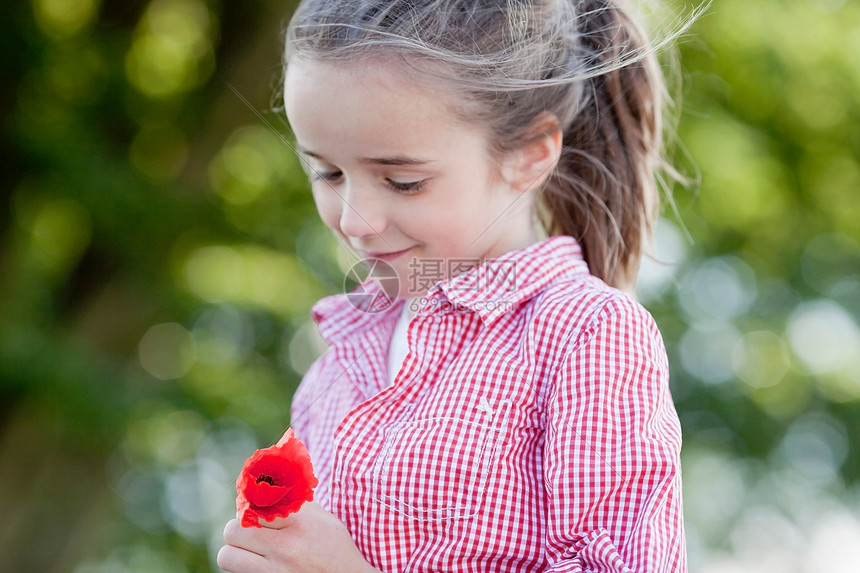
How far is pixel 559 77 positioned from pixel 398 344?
1.11 ft

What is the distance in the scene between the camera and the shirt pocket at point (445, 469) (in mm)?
815

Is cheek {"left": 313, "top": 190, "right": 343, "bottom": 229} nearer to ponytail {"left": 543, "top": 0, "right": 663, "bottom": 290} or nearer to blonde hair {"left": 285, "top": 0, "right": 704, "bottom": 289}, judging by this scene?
blonde hair {"left": 285, "top": 0, "right": 704, "bottom": 289}

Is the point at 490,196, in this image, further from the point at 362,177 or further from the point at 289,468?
the point at 289,468

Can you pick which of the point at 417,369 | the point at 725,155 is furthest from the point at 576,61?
the point at 725,155

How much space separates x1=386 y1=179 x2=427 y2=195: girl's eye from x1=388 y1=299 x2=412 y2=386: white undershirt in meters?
0.18

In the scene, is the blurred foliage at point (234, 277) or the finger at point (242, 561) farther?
the blurred foliage at point (234, 277)

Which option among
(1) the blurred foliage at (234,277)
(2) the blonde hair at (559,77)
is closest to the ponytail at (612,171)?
(2) the blonde hair at (559,77)

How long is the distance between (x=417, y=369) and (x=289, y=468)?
190mm

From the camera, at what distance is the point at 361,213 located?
88cm

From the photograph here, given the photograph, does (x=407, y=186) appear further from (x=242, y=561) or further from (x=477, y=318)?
(x=242, y=561)

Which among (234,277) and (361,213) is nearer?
(361,213)

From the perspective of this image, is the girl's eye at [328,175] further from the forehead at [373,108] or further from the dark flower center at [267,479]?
the dark flower center at [267,479]

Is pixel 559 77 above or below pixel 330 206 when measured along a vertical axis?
above


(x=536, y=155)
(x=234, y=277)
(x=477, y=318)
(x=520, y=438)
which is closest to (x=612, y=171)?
(x=536, y=155)
